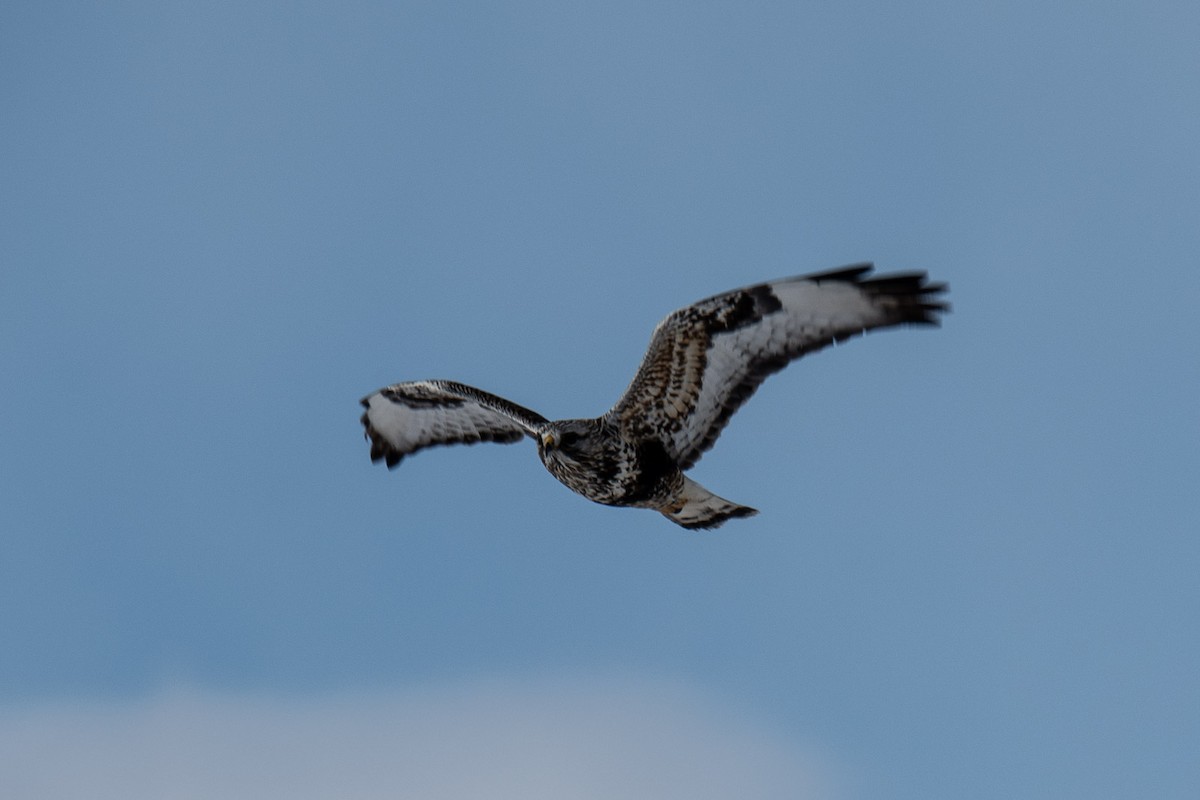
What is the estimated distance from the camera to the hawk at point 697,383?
11.1 m

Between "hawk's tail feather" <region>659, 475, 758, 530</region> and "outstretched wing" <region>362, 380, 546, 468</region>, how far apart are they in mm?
2003

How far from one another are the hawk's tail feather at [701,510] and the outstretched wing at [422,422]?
2003 millimetres

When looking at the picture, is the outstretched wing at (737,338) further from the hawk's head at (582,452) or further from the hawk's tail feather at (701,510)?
the hawk's tail feather at (701,510)

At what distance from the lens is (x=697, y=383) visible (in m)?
12.0

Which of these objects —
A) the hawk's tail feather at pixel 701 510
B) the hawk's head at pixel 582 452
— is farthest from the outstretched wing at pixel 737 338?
the hawk's tail feather at pixel 701 510

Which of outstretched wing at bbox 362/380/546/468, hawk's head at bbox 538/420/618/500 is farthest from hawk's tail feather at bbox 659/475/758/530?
outstretched wing at bbox 362/380/546/468

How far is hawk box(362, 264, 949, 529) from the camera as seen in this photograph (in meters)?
11.1

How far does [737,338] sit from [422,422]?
445cm

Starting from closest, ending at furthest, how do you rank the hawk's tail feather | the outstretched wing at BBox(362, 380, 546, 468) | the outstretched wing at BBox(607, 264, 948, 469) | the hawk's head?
the outstretched wing at BBox(607, 264, 948, 469)
the hawk's head
the hawk's tail feather
the outstretched wing at BBox(362, 380, 546, 468)

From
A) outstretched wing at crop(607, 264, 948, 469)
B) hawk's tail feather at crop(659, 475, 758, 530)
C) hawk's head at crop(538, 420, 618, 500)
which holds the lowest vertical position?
hawk's tail feather at crop(659, 475, 758, 530)

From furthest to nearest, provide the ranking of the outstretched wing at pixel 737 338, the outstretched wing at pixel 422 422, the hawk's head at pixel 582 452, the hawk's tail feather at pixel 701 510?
1. the outstretched wing at pixel 422 422
2. the hawk's tail feather at pixel 701 510
3. the hawk's head at pixel 582 452
4. the outstretched wing at pixel 737 338

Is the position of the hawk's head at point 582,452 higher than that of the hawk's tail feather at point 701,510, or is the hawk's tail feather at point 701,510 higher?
the hawk's head at point 582,452

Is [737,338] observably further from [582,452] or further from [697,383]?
[582,452]

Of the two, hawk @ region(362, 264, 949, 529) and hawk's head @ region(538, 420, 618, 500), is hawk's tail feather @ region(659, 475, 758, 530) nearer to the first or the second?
hawk @ region(362, 264, 949, 529)
